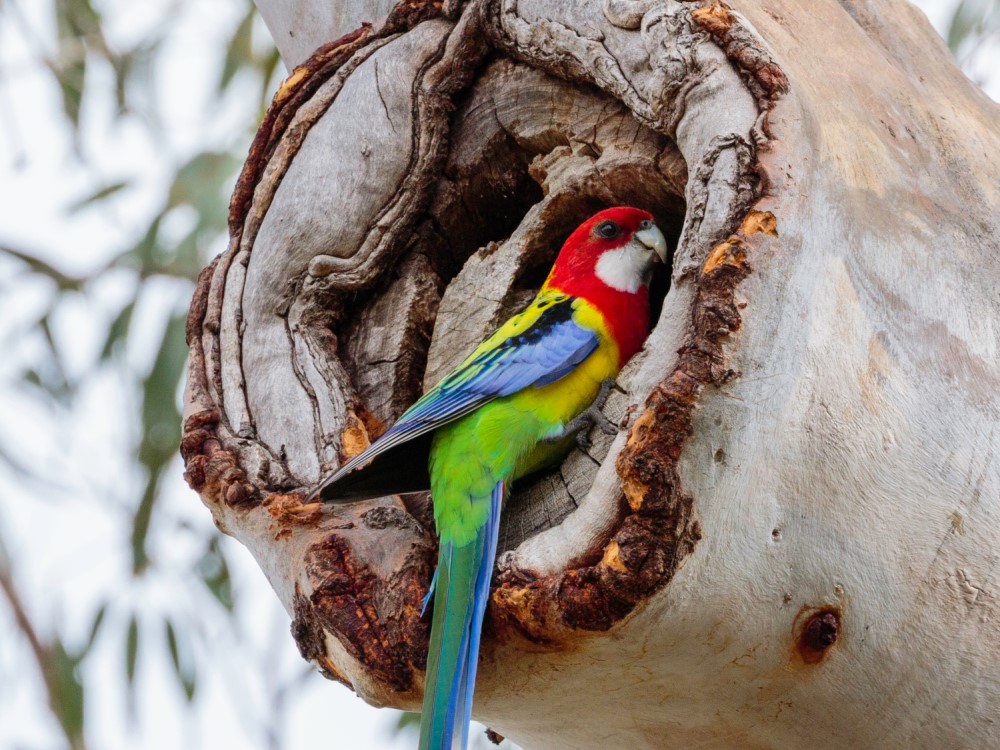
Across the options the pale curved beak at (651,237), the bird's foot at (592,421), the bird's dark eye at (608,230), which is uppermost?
the pale curved beak at (651,237)

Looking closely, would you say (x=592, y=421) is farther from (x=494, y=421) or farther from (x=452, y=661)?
(x=452, y=661)

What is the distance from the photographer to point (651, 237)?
263cm

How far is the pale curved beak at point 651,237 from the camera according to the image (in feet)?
8.59

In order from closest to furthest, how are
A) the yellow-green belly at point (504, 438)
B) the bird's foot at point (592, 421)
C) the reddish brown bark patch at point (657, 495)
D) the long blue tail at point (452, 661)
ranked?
the reddish brown bark patch at point (657, 495) → the long blue tail at point (452, 661) → the bird's foot at point (592, 421) → the yellow-green belly at point (504, 438)

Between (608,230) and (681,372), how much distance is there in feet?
Answer: 3.09

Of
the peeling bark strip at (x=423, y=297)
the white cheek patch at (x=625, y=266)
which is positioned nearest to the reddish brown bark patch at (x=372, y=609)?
the peeling bark strip at (x=423, y=297)


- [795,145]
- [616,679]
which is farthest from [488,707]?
[795,145]

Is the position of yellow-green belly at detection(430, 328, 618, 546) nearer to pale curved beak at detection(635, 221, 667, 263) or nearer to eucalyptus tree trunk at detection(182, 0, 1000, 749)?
eucalyptus tree trunk at detection(182, 0, 1000, 749)

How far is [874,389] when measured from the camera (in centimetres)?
175

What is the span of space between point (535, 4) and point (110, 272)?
9.07ft

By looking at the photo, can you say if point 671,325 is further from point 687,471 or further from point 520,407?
point 520,407

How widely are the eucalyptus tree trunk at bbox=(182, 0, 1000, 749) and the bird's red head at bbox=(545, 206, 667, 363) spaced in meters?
0.08

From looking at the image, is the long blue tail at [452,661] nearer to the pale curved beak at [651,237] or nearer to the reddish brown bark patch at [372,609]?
the reddish brown bark patch at [372,609]

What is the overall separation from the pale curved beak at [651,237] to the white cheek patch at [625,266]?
0.06 feet
